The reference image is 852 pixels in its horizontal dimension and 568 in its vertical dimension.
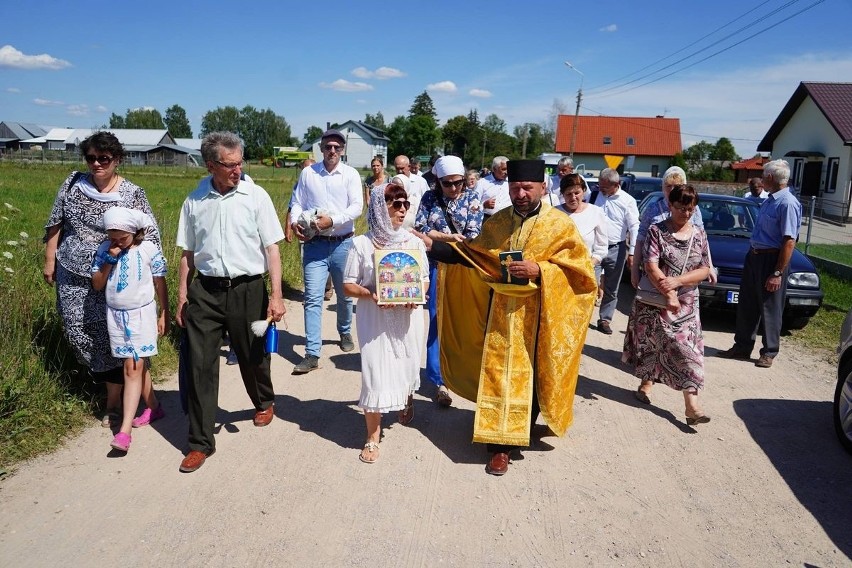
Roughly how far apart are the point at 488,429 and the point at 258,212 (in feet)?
7.32

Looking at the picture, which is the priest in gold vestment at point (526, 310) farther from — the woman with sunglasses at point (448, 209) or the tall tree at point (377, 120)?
the tall tree at point (377, 120)

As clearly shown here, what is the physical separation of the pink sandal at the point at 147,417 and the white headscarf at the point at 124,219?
1.52m

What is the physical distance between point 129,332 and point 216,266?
2.70ft

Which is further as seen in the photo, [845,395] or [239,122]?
[239,122]

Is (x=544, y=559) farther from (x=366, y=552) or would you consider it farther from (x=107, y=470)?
(x=107, y=470)

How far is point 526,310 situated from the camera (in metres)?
4.54

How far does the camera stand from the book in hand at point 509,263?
4.37 metres

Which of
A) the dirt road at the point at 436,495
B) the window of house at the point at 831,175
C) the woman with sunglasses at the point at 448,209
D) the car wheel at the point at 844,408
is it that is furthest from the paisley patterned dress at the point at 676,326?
the window of house at the point at 831,175

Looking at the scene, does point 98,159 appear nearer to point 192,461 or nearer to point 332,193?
point 192,461

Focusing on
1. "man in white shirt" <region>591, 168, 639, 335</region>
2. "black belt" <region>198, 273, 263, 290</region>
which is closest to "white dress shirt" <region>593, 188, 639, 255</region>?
"man in white shirt" <region>591, 168, 639, 335</region>

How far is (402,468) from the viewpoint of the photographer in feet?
14.7

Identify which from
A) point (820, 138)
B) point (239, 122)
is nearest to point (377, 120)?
point (239, 122)

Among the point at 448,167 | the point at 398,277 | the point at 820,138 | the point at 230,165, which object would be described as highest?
the point at 820,138

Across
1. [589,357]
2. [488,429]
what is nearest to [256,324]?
[488,429]
